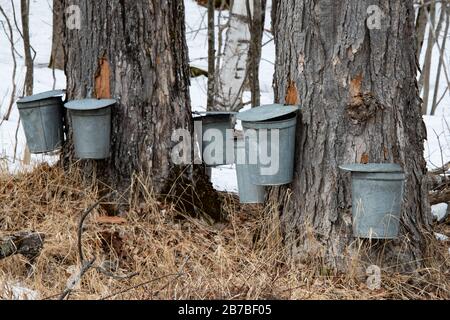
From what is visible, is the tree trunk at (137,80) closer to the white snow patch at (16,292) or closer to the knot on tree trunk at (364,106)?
the white snow patch at (16,292)

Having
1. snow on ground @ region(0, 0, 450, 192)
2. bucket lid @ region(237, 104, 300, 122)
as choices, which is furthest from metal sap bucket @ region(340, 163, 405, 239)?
snow on ground @ region(0, 0, 450, 192)

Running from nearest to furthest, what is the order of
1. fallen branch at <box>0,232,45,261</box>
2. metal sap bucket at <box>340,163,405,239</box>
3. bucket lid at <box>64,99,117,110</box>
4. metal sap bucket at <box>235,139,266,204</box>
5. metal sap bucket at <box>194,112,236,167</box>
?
1. metal sap bucket at <box>340,163,405,239</box>
2. fallen branch at <box>0,232,45,261</box>
3. metal sap bucket at <box>235,139,266,204</box>
4. bucket lid at <box>64,99,117,110</box>
5. metal sap bucket at <box>194,112,236,167</box>

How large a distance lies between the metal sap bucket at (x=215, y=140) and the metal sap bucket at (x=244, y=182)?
1.54 feet

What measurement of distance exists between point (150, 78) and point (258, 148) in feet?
3.80

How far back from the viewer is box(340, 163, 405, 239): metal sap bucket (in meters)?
3.73

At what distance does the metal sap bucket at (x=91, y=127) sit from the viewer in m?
4.56

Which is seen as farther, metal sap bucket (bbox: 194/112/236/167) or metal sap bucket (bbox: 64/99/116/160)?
metal sap bucket (bbox: 194/112/236/167)

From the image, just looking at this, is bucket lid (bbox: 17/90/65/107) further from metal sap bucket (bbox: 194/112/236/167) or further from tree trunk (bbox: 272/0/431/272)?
tree trunk (bbox: 272/0/431/272)

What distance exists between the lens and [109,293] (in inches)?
148

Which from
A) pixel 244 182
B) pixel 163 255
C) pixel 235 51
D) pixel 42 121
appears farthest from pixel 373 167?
pixel 235 51

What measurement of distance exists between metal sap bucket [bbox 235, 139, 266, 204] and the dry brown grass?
11 cm

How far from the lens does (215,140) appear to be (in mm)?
4910

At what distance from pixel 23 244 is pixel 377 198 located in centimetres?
194

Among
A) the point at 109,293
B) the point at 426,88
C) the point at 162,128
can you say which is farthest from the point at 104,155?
the point at 426,88
